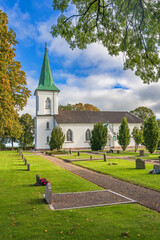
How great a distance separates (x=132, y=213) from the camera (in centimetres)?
723

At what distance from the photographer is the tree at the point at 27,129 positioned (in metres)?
62.6

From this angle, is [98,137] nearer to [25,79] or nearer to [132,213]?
[25,79]

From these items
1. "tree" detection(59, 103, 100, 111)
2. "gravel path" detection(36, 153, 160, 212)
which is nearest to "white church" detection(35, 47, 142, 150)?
"tree" detection(59, 103, 100, 111)

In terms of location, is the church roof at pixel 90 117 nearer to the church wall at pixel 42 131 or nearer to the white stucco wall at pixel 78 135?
the white stucco wall at pixel 78 135

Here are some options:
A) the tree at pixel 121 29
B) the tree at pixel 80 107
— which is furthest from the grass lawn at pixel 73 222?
the tree at pixel 80 107

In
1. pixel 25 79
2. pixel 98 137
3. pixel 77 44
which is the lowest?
pixel 98 137

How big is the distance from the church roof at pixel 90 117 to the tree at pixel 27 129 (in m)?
15.0

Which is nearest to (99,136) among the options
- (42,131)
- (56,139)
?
(56,139)

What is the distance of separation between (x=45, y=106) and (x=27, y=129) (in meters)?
15.4

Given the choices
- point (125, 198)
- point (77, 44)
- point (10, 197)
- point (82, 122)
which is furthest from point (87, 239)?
point (82, 122)

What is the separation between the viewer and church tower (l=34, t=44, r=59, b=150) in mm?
50406

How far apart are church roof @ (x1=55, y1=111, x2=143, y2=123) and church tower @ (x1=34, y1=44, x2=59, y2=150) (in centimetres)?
232

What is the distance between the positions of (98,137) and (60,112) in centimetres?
1680

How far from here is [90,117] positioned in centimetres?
5453
